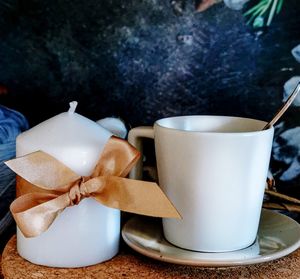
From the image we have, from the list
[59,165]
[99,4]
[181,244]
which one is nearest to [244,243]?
[181,244]

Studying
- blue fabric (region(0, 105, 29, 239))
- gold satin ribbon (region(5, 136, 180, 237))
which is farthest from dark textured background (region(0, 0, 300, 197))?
gold satin ribbon (region(5, 136, 180, 237))

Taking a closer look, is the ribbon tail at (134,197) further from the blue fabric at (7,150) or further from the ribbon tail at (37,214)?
the blue fabric at (7,150)

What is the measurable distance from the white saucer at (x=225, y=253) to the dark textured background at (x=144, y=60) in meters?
0.10

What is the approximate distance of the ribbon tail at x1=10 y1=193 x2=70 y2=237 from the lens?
Result: 0.43 m

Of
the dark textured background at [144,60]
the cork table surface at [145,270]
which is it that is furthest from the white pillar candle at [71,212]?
the dark textured background at [144,60]

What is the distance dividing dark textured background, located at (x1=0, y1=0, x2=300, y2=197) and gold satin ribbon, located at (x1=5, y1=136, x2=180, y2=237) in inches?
5.6

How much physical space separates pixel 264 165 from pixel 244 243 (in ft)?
0.25

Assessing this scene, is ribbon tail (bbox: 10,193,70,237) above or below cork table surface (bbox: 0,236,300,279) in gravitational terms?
above

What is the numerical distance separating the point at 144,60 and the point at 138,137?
10 centimetres

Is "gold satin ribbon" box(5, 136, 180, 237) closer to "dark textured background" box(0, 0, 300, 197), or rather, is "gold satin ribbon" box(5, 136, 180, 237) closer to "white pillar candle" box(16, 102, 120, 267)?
"white pillar candle" box(16, 102, 120, 267)

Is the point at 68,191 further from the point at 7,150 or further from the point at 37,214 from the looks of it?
the point at 7,150

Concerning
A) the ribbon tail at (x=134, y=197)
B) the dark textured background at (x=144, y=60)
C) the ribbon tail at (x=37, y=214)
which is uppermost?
the dark textured background at (x=144, y=60)

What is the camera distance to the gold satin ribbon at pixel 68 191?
16.8 inches

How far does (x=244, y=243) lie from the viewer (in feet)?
1.55
